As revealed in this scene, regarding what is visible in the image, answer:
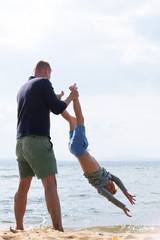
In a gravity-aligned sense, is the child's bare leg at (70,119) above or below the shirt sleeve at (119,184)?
above

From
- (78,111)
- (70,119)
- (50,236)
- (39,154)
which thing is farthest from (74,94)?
(50,236)

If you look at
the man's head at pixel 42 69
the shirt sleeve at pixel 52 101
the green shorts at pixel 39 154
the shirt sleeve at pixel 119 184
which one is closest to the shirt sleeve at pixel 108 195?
the shirt sleeve at pixel 119 184

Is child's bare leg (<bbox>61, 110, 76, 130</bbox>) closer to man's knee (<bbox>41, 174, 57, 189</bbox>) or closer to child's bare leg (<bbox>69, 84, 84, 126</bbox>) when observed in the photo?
child's bare leg (<bbox>69, 84, 84, 126</bbox>)

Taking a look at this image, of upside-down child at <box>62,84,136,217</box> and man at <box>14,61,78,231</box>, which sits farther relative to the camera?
upside-down child at <box>62,84,136,217</box>

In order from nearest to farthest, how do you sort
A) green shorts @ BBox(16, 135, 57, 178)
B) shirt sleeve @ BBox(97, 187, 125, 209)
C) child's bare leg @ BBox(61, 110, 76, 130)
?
green shorts @ BBox(16, 135, 57, 178) → shirt sleeve @ BBox(97, 187, 125, 209) → child's bare leg @ BBox(61, 110, 76, 130)

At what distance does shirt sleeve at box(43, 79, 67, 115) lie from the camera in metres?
A: 4.16

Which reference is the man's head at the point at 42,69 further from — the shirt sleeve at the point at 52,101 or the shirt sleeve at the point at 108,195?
the shirt sleeve at the point at 108,195

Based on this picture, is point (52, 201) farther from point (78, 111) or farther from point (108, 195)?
point (78, 111)

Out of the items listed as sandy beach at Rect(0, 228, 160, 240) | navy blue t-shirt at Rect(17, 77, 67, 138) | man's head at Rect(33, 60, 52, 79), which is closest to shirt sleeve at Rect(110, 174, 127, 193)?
sandy beach at Rect(0, 228, 160, 240)

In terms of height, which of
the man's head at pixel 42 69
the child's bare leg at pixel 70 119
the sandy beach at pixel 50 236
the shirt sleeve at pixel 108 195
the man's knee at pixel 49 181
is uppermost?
the man's head at pixel 42 69

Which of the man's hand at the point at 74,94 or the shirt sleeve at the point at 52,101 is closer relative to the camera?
the shirt sleeve at the point at 52,101

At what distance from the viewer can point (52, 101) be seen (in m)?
4.16

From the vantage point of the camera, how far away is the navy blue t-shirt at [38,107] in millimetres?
4148

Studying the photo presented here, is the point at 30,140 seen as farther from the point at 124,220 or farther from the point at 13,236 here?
the point at 124,220
